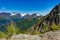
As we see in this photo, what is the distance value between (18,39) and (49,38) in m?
1.42

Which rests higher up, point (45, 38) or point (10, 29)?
point (10, 29)

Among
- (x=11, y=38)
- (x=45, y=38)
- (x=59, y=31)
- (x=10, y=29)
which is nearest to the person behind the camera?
(x=10, y=29)

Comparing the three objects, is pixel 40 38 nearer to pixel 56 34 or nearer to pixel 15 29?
pixel 56 34

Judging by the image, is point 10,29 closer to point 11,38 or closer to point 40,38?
point 11,38

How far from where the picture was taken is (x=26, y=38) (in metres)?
7.41

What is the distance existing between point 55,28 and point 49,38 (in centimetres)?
126

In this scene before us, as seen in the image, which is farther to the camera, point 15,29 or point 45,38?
point 45,38

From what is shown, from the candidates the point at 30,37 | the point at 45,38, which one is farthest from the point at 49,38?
the point at 30,37

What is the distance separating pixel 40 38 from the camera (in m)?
7.62

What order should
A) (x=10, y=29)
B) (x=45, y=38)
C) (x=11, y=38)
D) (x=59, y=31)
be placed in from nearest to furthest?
1. (x=10, y=29)
2. (x=11, y=38)
3. (x=45, y=38)
4. (x=59, y=31)

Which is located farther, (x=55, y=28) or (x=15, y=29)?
(x=55, y=28)

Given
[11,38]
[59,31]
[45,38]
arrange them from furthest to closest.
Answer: [59,31] → [45,38] → [11,38]

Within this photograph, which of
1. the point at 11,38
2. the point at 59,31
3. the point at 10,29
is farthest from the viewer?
the point at 59,31

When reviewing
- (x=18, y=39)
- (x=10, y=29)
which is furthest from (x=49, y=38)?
(x=10, y=29)
